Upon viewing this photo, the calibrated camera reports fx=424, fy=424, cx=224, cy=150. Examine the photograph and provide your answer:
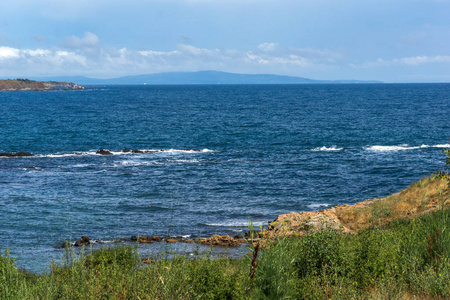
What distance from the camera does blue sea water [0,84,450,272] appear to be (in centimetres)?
2764

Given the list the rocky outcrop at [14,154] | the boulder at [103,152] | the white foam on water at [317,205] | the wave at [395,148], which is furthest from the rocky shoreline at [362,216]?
the rocky outcrop at [14,154]

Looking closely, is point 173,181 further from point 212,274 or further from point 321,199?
point 212,274

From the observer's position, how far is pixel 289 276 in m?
7.91

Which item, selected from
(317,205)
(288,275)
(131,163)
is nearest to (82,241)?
(317,205)

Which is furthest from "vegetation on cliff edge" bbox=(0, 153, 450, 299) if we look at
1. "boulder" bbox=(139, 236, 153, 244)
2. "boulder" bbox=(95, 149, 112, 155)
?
"boulder" bbox=(95, 149, 112, 155)

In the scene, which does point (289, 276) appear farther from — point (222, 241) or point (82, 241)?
point (82, 241)

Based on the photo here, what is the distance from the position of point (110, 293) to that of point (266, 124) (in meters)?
77.1

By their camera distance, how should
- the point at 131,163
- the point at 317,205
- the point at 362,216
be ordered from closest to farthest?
the point at 362,216 → the point at 317,205 → the point at 131,163

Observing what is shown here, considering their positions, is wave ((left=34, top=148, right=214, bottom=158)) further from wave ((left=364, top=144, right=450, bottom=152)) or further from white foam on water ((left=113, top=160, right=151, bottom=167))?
wave ((left=364, top=144, right=450, bottom=152))

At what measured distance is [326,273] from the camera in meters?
9.94

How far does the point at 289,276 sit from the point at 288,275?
1387 mm

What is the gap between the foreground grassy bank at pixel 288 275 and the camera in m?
6.84

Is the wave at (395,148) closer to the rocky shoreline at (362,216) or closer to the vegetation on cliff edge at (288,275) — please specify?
the rocky shoreline at (362,216)

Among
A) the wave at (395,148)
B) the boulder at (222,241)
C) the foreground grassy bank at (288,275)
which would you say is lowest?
the boulder at (222,241)
